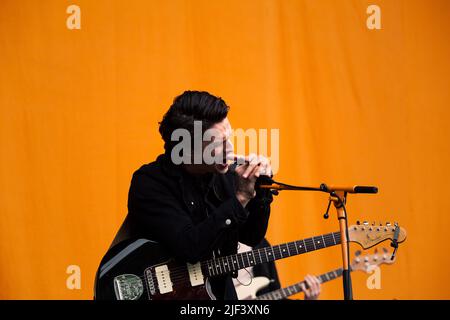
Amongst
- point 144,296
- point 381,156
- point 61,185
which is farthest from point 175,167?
point 381,156

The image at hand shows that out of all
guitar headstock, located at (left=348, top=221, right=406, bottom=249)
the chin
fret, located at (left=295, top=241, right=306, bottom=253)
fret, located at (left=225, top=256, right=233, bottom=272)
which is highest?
the chin

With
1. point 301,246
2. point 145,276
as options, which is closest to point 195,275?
point 145,276

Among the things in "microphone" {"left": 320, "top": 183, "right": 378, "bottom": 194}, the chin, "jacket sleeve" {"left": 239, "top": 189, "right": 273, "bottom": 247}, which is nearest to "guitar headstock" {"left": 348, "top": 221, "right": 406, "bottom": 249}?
"jacket sleeve" {"left": 239, "top": 189, "right": 273, "bottom": 247}

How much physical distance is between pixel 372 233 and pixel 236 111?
140 centimetres

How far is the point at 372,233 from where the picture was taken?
2486mm

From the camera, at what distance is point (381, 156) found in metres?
3.87

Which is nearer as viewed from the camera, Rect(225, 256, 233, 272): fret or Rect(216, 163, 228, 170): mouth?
Rect(216, 163, 228, 170): mouth

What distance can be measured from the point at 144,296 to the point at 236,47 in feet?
5.70

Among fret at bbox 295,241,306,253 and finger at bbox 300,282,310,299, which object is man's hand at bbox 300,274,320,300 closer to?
finger at bbox 300,282,310,299

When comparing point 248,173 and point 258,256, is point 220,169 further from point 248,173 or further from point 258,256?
point 258,256

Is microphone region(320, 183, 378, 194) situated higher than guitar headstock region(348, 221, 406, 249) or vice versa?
microphone region(320, 183, 378, 194)

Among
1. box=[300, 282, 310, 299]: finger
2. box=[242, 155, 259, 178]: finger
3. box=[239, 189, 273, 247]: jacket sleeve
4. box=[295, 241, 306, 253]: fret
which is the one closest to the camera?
box=[242, 155, 259, 178]: finger

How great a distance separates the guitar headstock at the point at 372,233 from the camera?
243cm

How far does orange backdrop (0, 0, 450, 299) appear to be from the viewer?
344 cm
